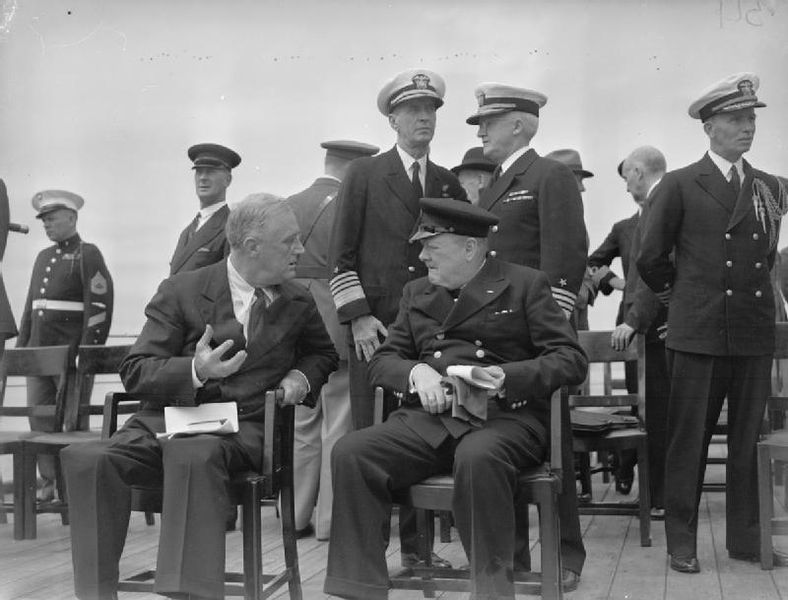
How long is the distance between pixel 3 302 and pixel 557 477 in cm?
270

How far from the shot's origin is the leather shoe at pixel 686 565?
4.08 m

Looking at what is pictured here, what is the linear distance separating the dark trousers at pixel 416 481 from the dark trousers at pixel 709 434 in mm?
1073

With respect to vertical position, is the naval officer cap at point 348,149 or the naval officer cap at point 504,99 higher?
the naval officer cap at point 504,99

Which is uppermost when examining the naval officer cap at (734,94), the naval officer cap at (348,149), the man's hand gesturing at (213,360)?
the naval officer cap at (734,94)

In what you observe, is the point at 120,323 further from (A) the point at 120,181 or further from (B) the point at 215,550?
(B) the point at 215,550

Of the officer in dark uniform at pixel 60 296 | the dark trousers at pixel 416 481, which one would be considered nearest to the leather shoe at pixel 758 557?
the dark trousers at pixel 416 481

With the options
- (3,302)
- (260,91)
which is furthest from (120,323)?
(260,91)

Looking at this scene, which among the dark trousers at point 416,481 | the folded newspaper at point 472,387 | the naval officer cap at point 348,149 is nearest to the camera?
the dark trousers at point 416,481

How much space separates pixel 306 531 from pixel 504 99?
2.21 metres

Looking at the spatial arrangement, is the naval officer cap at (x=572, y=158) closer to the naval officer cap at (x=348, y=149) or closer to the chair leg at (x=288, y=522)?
the naval officer cap at (x=348, y=149)

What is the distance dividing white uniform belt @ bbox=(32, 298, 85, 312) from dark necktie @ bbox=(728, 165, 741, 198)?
10.5 feet

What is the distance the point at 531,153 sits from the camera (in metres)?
4.18

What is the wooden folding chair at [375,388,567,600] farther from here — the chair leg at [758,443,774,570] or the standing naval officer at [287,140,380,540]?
the standing naval officer at [287,140,380,540]

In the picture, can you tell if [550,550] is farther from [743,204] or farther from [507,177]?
[743,204]
